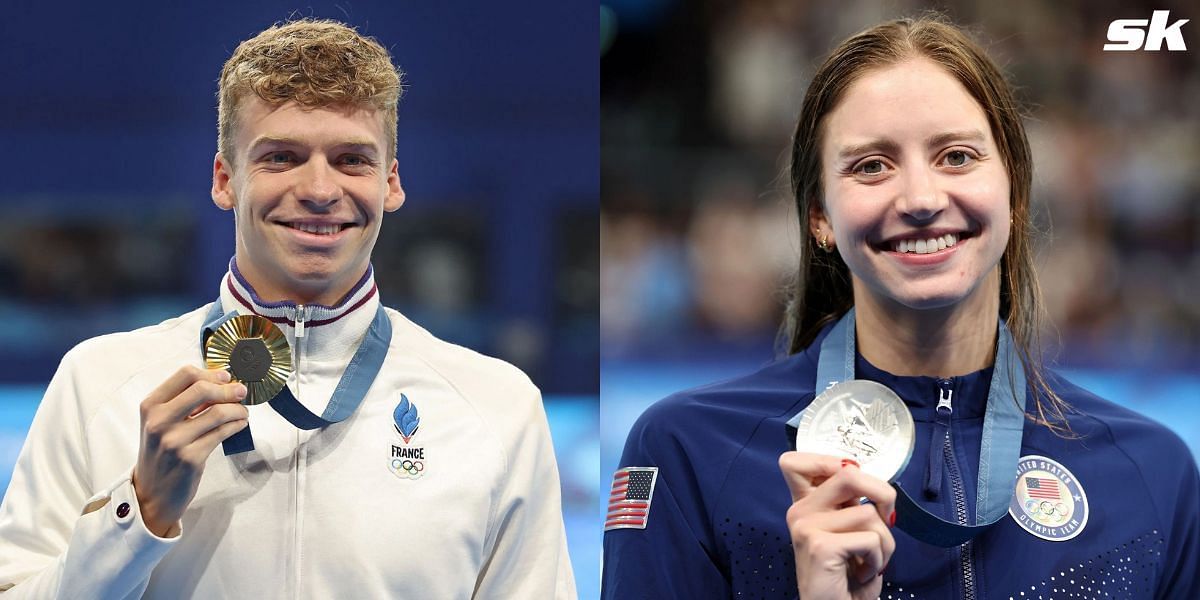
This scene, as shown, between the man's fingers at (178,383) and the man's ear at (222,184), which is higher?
the man's ear at (222,184)

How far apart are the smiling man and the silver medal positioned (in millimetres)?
686

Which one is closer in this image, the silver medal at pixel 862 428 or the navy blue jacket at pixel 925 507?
the silver medal at pixel 862 428

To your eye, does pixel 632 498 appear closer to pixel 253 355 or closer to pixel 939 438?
pixel 939 438

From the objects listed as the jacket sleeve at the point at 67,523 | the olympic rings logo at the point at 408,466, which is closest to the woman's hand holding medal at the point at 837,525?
the olympic rings logo at the point at 408,466

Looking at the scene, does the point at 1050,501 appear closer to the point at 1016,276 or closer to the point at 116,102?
the point at 1016,276

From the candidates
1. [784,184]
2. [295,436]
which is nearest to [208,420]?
[295,436]

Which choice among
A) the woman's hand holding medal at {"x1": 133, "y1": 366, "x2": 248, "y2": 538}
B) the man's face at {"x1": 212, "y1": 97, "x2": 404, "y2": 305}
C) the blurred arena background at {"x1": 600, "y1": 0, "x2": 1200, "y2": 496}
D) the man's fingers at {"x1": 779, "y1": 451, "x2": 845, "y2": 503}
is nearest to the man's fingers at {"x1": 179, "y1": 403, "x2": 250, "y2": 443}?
the woman's hand holding medal at {"x1": 133, "y1": 366, "x2": 248, "y2": 538}

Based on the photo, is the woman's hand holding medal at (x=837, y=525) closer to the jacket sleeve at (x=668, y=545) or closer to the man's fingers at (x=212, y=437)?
the jacket sleeve at (x=668, y=545)

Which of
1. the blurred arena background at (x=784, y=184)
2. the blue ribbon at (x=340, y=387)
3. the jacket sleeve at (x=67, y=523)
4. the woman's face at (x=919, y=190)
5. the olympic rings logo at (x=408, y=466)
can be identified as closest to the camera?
the jacket sleeve at (x=67, y=523)

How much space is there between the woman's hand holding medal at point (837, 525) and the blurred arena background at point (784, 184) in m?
2.53

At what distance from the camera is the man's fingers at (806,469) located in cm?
220

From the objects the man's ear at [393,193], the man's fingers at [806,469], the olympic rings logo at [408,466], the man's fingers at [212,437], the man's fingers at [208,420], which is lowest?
the olympic rings logo at [408,466]

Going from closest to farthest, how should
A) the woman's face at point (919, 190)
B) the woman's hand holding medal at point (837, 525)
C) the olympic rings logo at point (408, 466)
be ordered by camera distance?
the woman's hand holding medal at point (837, 525)
the woman's face at point (919, 190)
the olympic rings logo at point (408, 466)

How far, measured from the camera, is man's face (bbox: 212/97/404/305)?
2.52 metres
